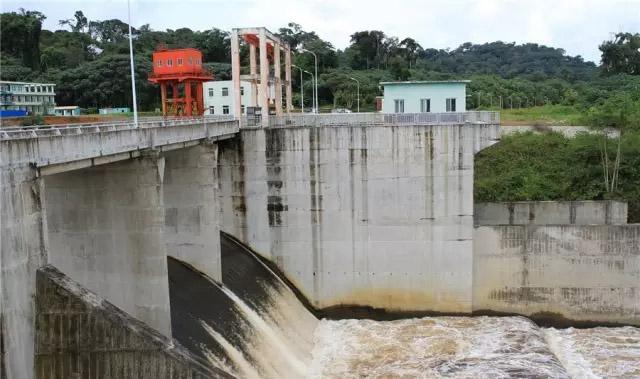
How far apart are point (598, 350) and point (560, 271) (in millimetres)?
3458

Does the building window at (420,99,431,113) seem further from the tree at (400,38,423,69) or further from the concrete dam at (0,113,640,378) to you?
the tree at (400,38,423,69)

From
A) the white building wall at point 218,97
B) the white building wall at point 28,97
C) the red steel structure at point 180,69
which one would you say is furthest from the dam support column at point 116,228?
the white building wall at point 218,97

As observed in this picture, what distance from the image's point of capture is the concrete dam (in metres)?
15.9

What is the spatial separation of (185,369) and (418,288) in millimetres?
14049

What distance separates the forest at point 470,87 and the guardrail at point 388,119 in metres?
6.97

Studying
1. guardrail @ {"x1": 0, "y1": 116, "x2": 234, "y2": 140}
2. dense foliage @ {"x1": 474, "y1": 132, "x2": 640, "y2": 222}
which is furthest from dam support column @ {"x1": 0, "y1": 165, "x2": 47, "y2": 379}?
dense foliage @ {"x1": 474, "y1": 132, "x2": 640, "y2": 222}

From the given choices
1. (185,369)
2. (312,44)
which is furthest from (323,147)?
(312,44)

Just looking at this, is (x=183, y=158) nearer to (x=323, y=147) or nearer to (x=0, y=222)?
(x=323, y=147)

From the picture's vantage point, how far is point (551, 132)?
3522cm

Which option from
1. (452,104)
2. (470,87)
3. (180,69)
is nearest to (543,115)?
(470,87)

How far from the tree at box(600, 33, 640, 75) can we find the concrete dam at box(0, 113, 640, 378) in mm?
45660

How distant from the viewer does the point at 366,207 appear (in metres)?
23.4

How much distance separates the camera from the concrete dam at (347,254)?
15922 millimetres

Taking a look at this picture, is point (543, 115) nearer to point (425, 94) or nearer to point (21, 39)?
point (425, 94)
